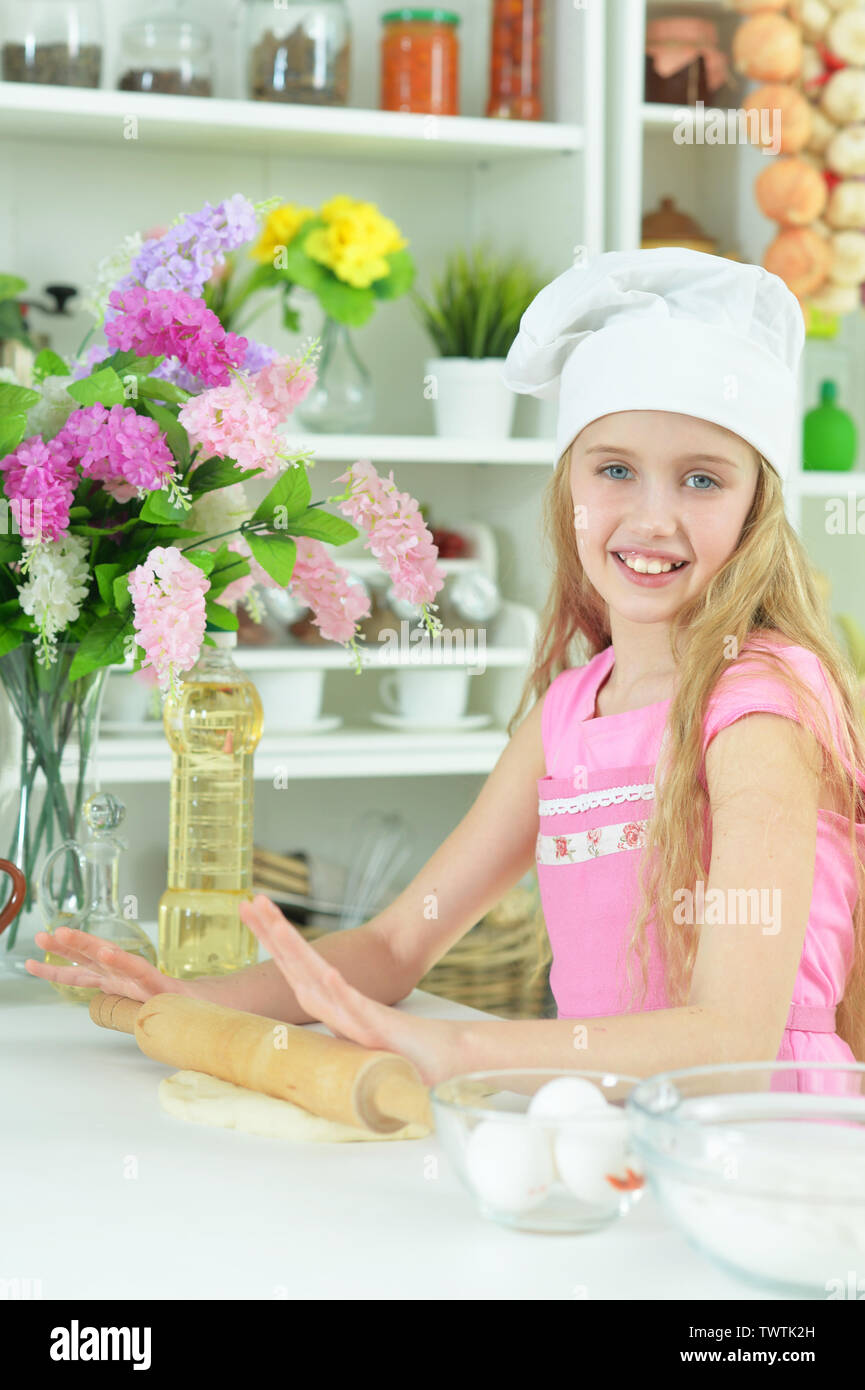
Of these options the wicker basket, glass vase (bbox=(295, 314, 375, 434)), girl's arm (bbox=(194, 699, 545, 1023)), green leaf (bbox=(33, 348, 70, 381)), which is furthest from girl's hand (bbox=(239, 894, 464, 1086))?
glass vase (bbox=(295, 314, 375, 434))

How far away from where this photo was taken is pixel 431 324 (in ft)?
8.11

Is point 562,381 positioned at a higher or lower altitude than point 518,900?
higher

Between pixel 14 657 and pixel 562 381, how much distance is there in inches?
18.6

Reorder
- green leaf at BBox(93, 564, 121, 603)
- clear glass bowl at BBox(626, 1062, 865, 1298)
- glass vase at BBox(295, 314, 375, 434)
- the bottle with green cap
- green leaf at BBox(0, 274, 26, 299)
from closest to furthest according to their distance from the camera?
clear glass bowl at BBox(626, 1062, 865, 1298), green leaf at BBox(93, 564, 121, 603), green leaf at BBox(0, 274, 26, 299), glass vase at BBox(295, 314, 375, 434), the bottle with green cap

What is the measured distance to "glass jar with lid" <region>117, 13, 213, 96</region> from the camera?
2287mm

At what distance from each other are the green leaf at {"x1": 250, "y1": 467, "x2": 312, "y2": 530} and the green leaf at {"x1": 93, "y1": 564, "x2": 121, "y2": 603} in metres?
0.11

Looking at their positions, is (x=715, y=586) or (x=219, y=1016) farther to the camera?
(x=715, y=586)

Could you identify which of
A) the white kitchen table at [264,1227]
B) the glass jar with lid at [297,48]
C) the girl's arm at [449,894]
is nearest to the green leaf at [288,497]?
the girl's arm at [449,894]

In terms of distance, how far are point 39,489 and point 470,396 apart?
55.1 inches

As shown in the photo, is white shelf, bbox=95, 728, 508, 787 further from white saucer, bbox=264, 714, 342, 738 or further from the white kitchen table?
the white kitchen table

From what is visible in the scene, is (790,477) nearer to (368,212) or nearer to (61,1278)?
(368,212)

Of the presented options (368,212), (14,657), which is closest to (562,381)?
(14,657)

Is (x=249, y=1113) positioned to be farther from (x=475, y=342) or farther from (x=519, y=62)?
(x=519, y=62)

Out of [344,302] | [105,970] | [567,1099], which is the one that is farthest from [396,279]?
[567,1099]
